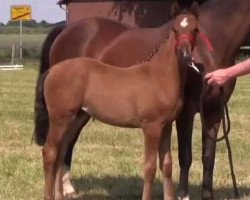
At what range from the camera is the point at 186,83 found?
20.6ft

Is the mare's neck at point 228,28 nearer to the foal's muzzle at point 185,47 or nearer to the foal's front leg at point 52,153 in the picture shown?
the foal's muzzle at point 185,47

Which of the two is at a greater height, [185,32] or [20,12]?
[185,32]

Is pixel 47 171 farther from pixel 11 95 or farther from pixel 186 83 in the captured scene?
pixel 11 95

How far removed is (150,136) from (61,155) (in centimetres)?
101

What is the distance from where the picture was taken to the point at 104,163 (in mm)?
8609

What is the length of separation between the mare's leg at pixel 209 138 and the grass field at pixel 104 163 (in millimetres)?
432

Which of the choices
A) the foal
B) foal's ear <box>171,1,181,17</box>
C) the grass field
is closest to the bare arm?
the foal

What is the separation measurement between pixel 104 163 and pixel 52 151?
2668mm

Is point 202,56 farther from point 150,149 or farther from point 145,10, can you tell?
point 145,10

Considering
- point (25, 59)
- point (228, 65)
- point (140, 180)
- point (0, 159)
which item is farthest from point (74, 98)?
point (25, 59)

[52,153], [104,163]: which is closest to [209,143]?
[52,153]

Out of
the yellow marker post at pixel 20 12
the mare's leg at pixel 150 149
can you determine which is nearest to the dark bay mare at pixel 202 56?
the mare's leg at pixel 150 149

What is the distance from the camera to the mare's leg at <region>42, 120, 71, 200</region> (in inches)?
233

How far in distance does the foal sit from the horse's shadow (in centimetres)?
127
